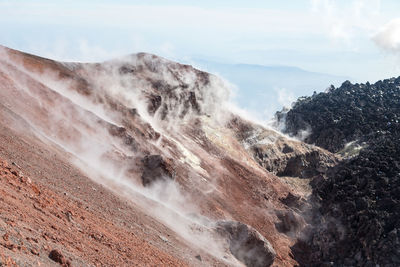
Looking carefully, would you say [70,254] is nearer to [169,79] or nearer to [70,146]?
[70,146]

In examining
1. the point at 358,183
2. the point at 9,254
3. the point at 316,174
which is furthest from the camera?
the point at 316,174

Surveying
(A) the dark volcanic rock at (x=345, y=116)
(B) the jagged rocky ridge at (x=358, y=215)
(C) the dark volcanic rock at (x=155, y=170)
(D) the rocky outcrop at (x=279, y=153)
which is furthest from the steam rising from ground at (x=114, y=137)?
(A) the dark volcanic rock at (x=345, y=116)

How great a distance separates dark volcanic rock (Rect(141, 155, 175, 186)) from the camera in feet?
163

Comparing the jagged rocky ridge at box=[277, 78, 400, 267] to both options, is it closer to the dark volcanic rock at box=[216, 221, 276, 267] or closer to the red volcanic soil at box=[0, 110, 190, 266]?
the dark volcanic rock at box=[216, 221, 276, 267]

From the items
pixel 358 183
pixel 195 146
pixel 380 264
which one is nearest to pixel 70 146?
pixel 195 146

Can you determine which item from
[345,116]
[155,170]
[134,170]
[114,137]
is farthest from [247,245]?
[345,116]

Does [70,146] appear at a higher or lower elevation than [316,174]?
lower

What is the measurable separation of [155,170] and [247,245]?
13834mm

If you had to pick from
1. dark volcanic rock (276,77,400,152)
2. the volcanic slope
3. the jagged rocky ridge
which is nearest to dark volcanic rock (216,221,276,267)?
the volcanic slope

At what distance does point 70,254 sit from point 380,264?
39.5 metres

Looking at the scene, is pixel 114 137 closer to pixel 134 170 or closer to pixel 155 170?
pixel 134 170

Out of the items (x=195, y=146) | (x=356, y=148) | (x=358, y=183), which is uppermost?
(x=356, y=148)

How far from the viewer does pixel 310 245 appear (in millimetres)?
54938

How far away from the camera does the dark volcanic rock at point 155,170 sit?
1957 inches
